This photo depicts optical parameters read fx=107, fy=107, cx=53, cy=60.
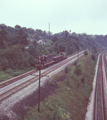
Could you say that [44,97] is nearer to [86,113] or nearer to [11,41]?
[86,113]

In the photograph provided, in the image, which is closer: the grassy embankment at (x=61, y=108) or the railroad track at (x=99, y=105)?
the grassy embankment at (x=61, y=108)

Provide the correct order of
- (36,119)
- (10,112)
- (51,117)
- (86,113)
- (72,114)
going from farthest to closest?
(86,113)
(72,114)
(51,117)
(10,112)
(36,119)

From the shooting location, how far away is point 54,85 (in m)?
21.2

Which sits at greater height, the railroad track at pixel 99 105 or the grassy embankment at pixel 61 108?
the grassy embankment at pixel 61 108

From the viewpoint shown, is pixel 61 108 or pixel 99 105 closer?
pixel 61 108

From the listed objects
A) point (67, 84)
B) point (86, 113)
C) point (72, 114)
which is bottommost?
point (86, 113)

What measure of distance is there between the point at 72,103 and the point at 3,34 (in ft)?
89.8

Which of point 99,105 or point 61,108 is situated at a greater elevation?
point 61,108

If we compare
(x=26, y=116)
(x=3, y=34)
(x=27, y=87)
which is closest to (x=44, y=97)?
(x=27, y=87)

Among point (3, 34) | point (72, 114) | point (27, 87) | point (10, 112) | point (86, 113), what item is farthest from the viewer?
point (3, 34)

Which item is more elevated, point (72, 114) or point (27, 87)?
point (27, 87)

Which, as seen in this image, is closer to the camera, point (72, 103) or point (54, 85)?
point (72, 103)

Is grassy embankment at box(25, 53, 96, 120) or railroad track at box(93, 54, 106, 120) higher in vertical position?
grassy embankment at box(25, 53, 96, 120)

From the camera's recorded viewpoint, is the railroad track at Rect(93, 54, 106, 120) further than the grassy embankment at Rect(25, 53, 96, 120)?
Yes
